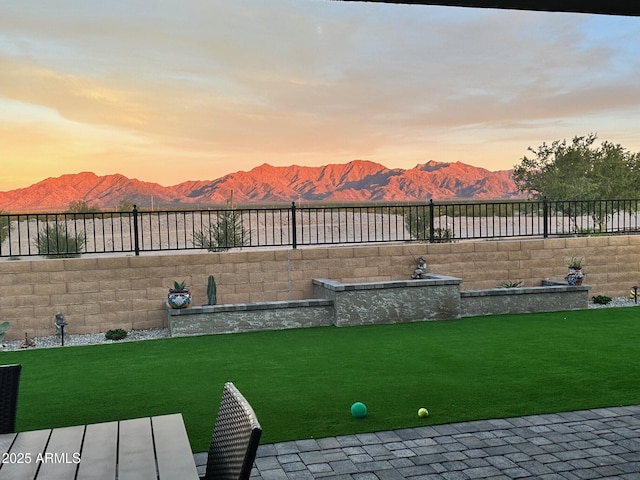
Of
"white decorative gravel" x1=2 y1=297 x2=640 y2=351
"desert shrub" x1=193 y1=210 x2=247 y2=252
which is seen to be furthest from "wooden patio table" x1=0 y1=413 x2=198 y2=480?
"desert shrub" x1=193 y1=210 x2=247 y2=252

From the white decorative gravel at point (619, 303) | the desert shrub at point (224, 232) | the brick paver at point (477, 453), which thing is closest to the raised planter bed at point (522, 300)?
the white decorative gravel at point (619, 303)

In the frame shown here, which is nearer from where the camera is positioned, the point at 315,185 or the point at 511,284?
the point at 511,284

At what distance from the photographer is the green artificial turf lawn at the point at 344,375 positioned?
5.28m

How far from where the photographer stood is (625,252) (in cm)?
1243

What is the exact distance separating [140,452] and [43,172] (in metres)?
30.4

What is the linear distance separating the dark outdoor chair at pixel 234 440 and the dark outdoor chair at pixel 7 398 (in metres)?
1.01

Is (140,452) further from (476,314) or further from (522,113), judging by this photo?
(522,113)

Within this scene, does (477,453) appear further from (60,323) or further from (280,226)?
(280,226)

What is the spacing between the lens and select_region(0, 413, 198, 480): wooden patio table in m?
2.23

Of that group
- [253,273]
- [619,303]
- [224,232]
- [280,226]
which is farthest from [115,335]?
[619,303]

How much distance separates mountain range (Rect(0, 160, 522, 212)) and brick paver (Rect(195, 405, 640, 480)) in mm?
73553

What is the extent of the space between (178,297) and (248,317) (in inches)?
44.1

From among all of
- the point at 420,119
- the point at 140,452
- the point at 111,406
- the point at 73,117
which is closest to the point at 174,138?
the point at 73,117

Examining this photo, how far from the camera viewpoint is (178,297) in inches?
369
